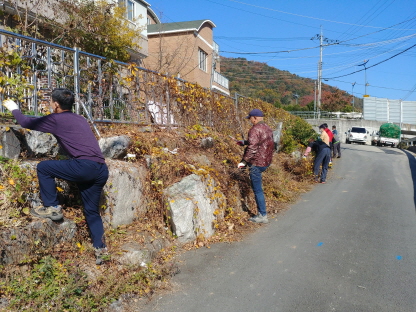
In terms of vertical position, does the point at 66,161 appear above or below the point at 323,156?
above

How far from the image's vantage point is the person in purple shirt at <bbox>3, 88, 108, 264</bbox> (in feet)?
12.7

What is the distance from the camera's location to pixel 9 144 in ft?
14.8

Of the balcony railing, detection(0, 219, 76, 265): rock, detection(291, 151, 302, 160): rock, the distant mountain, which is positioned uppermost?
the distant mountain

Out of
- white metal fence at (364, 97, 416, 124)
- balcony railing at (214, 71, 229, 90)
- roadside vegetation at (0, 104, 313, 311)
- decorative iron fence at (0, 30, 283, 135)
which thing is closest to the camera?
roadside vegetation at (0, 104, 313, 311)

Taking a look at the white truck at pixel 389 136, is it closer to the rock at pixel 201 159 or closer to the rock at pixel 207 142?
the rock at pixel 207 142

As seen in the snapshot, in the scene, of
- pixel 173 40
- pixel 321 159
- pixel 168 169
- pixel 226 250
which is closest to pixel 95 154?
pixel 168 169

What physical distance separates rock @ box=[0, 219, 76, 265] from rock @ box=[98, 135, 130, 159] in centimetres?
154

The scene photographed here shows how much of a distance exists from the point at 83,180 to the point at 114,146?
162 centimetres

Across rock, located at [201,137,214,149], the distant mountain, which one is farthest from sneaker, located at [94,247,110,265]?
the distant mountain

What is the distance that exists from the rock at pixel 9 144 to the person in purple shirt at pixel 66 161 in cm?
59

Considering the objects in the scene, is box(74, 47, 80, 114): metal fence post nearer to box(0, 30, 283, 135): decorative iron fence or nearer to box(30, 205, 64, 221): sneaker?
box(0, 30, 283, 135): decorative iron fence

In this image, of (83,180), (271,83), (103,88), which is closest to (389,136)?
(103,88)

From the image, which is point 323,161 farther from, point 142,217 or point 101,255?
point 101,255

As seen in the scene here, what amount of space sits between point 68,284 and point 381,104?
144 ft
